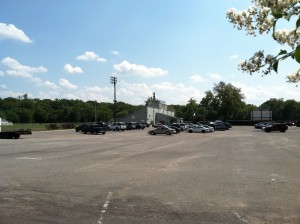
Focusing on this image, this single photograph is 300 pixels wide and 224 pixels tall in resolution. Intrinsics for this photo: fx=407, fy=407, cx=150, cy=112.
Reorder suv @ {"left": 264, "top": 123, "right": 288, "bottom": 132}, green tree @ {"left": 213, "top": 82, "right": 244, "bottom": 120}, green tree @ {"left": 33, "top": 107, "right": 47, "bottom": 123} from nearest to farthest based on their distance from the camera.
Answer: suv @ {"left": 264, "top": 123, "right": 288, "bottom": 132}
green tree @ {"left": 213, "top": 82, "right": 244, "bottom": 120}
green tree @ {"left": 33, "top": 107, "right": 47, "bottom": 123}

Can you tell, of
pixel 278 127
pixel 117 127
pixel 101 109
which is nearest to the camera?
pixel 278 127

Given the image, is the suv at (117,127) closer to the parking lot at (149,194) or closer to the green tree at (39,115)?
the parking lot at (149,194)

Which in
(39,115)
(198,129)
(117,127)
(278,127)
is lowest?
(198,129)

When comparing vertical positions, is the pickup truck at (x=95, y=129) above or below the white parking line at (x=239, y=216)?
above

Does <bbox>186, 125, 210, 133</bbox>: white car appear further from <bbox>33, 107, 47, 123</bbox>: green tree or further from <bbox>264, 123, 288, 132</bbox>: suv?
<bbox>33, 107, 47, 123</bbox>: green tree

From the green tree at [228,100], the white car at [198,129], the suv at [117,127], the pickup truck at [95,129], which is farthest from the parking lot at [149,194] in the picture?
the green tree at [228,100]

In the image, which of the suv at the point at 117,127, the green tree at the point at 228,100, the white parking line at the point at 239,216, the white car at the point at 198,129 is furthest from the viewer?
the green tree at the point at 228,100

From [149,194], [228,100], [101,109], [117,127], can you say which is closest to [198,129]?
[117,127]

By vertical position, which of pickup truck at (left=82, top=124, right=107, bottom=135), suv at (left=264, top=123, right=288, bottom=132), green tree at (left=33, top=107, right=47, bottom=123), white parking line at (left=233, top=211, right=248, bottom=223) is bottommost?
white parking line at (left=233, top=211, right=248, bottom=223)

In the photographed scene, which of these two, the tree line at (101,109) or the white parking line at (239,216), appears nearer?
the white parking line at (239,216)

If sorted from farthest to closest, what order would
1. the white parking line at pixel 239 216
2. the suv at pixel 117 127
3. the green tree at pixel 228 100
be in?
the green tree at pixel 228 100
the suv at pixel 117 127
the white parking line at pixel 239 216

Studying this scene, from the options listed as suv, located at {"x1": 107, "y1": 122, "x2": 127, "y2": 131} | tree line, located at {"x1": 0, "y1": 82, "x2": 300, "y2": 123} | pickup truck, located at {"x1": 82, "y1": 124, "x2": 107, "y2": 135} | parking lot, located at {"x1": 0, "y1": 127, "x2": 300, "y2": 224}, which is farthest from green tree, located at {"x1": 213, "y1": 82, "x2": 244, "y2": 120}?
parking lot, located at {"x1": 0, "y1": 127, "x2": 300, "y2": 224}

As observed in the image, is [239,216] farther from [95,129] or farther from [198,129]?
[198,129]

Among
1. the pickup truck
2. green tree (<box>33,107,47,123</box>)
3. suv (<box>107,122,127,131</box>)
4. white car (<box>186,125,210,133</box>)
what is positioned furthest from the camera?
green tree (<box>33,107,47,123</box>)
